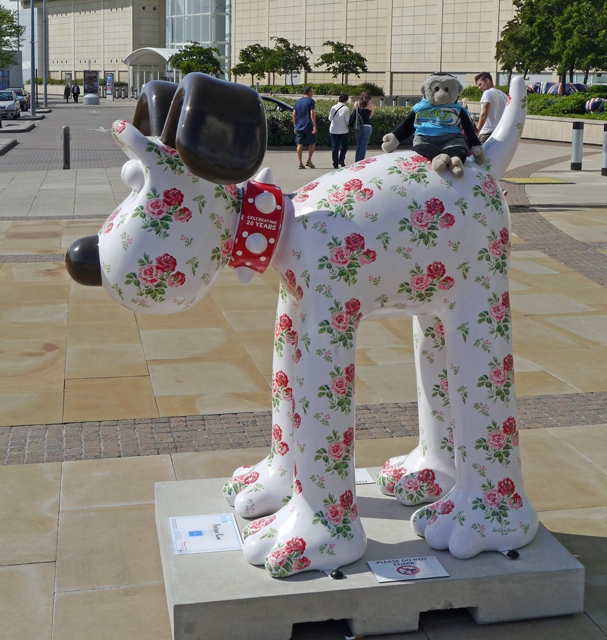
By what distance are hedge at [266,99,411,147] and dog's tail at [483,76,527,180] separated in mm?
19661

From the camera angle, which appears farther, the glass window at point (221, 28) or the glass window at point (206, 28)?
the glass window at point (206, 28)

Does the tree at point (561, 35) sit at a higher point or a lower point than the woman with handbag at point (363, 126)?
higher

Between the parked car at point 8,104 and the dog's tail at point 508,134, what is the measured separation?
36555 mm

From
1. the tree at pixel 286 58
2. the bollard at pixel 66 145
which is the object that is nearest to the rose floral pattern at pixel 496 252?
the bollard at pixel 66 145

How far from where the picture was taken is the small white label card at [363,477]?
3875 mm

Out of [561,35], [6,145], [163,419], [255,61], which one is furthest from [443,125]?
[255,61]

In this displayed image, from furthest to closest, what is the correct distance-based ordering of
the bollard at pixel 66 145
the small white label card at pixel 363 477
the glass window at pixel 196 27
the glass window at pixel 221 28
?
1. the glass window at pixel 196 27
2. the glass window at pixel 221 28
3. the bollard at pixel 66 145
4. the small white label card at pixel 363 477

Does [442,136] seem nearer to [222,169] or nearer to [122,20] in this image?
[222,169]

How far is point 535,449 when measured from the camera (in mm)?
4746

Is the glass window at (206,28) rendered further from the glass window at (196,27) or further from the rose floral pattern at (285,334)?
the rose floral pattern at (285,334)

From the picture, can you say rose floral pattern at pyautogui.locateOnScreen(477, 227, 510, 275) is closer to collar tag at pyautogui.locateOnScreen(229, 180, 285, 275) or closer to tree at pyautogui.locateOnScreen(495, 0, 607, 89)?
collar tag at pyautogui.locateOnScreen(229, 180, 285, 275)

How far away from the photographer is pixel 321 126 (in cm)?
2403

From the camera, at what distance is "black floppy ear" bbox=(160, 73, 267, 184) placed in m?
2.67

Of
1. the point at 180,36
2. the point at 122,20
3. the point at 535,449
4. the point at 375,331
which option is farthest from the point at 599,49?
the point at 122,20
